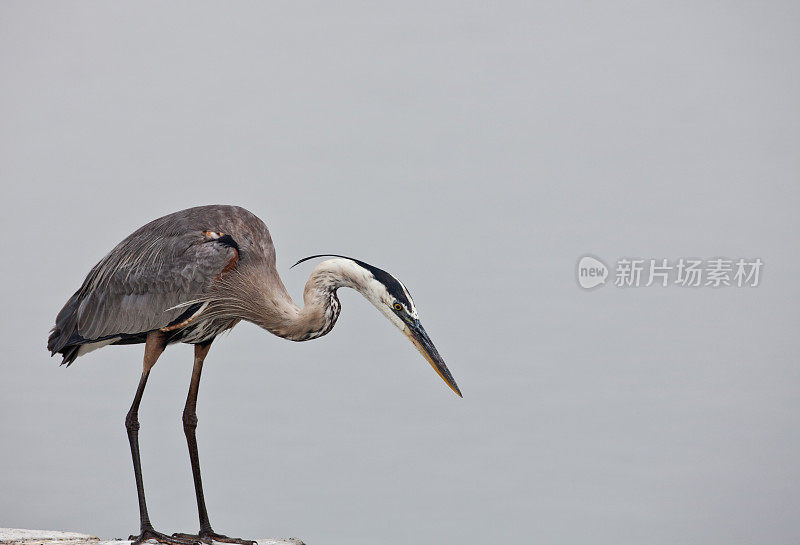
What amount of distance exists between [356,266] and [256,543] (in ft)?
4.48

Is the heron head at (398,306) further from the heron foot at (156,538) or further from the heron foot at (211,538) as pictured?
the heron foot at (156,538)

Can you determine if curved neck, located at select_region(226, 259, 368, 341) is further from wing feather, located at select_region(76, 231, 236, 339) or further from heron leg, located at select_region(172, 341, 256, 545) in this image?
heron leg, located at select_region(172, 341, 256, 545)

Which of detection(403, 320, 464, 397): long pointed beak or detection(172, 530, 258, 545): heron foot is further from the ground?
detection(403, 320, 464, 397): long pointed beak

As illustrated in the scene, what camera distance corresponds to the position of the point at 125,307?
478cm

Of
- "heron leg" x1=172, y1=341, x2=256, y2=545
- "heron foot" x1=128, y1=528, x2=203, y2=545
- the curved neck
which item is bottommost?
"heron foot" x1=128, y1=528, x2=203, y2=545

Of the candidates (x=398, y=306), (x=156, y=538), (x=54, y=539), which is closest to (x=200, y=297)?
(x=398, y=306)

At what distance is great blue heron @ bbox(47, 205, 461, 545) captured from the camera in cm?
446

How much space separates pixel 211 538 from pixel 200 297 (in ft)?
3.76

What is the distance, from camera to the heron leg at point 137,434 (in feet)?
14.6

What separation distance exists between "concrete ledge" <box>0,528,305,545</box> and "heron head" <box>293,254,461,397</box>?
112cm

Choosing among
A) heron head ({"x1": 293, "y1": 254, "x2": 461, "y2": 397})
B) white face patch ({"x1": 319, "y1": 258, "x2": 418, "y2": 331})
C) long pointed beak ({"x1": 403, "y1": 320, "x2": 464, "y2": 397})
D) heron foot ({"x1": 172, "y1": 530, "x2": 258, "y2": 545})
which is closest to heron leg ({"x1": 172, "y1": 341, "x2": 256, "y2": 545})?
heron foot ({"x1": 172, "y1": 530, "x2": 258, "y2": 545})

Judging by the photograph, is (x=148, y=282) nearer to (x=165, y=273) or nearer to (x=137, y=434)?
(x=165, y=273)

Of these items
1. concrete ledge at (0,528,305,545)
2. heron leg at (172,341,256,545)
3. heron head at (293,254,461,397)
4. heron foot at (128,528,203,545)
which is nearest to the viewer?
heron head at (293,254,461,397)

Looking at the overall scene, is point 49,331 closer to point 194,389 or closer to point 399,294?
point 194,389
